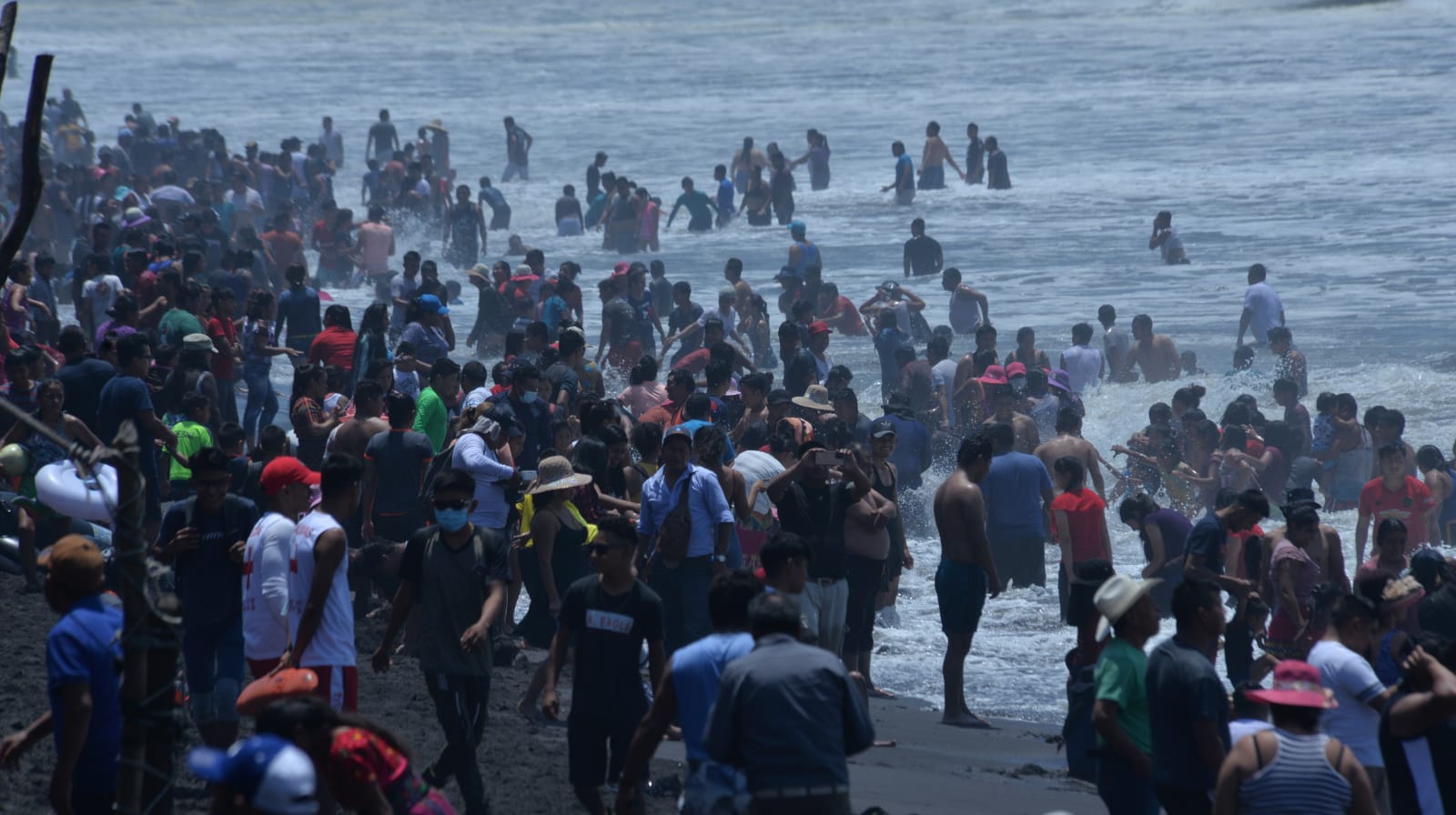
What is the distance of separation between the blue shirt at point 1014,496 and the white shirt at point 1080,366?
6996 millimetres

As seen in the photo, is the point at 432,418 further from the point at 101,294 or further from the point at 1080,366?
the point at 1080,366

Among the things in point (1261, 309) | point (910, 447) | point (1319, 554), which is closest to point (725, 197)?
point (1261, 309)

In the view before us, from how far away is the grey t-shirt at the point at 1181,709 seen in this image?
5.27 meters

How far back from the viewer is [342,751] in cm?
434

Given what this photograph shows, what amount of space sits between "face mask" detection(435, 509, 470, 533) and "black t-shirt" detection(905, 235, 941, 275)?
834 inches

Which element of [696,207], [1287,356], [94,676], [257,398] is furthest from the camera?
[696,207]

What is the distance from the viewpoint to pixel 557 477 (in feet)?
28.2

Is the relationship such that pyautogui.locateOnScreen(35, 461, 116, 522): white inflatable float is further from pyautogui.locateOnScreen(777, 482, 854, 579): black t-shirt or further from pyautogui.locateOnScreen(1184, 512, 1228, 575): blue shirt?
pyautogui.locateOnScreen(1184, 512, 1228, 575): blue shirt

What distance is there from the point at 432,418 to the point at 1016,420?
4.99 metres

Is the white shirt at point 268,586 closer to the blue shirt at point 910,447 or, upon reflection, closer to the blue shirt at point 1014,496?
the blue shirt at point 1014,496

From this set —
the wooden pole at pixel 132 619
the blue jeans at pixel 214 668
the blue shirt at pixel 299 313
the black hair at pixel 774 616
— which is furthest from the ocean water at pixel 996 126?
the wooden pole at pixel 132 619

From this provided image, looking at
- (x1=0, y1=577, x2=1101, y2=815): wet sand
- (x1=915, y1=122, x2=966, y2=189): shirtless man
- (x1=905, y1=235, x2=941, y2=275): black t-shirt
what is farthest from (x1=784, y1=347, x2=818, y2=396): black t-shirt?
(x1=915, y1=122, x2=966, y2=189): shirtless man

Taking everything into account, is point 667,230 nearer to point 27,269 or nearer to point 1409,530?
point 27,269

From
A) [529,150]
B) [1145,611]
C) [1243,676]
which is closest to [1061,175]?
[529,150]
